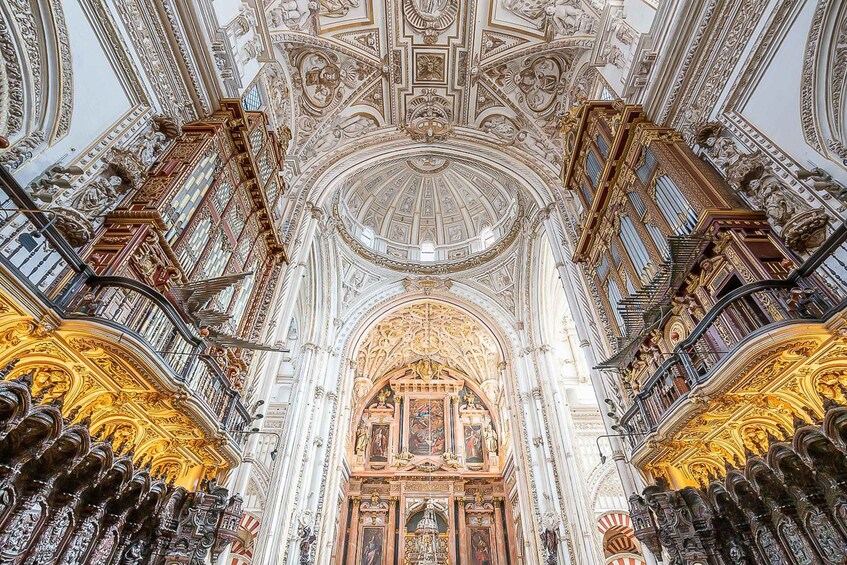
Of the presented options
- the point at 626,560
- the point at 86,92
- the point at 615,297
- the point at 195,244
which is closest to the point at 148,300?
the point at 195,244

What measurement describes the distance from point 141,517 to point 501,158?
16.8m

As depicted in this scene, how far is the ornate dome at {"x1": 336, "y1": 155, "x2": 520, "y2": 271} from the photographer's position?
24.0 metres

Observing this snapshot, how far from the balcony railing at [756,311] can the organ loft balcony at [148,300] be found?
778 cm

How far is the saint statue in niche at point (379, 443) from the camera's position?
27.3m

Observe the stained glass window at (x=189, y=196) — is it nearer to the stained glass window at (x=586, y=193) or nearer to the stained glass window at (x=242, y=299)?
the stained glass window at (x=242, y=299)

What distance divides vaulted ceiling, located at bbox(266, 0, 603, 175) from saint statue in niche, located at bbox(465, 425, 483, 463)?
17.8 meters

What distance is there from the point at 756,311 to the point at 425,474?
22929 mm

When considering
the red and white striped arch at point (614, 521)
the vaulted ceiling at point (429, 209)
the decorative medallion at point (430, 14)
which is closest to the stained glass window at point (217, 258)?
the decorative medallion at point (430, 14)

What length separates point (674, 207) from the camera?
920cm

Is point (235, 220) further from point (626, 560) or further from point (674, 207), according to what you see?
point (626, 560)

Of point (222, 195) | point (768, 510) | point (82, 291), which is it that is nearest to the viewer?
point (82, 291)

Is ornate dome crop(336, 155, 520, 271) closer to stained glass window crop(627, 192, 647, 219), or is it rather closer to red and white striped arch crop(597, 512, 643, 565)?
stained glass window crop(627, 192, 647, 219)

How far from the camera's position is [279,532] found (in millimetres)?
14539

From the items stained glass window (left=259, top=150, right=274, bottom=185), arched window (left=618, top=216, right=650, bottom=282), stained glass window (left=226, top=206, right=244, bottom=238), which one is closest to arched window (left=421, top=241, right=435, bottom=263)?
stained glass window (left=259, top=150, right=274, bottom=185)
